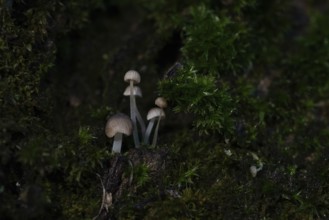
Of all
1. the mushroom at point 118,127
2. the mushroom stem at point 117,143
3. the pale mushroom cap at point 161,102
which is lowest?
the mushroom stem at point 117,143

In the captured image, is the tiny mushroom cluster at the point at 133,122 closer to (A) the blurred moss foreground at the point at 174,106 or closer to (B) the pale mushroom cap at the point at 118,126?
(B) the pale mushroom cap at the point at 118,126

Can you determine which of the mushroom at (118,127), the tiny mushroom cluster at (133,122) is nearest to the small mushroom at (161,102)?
the tiny mushroom cluster at (133,122)

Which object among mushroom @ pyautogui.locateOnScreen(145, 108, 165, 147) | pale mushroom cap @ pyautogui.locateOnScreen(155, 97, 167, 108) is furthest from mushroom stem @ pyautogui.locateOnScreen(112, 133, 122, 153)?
pale mushroom cap @ pyautogui.locateOnScreen(155, 97, 167, 108)

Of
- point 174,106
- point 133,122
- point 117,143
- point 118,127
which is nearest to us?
point 118,127

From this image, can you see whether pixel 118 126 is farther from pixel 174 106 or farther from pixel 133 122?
pixel 174 106

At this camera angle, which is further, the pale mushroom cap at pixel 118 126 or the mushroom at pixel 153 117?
the mushroom at pixel 153 117

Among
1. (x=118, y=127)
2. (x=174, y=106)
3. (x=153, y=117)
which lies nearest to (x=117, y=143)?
(x=118, y=127)

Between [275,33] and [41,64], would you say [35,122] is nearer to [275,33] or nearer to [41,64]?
[41,64]
